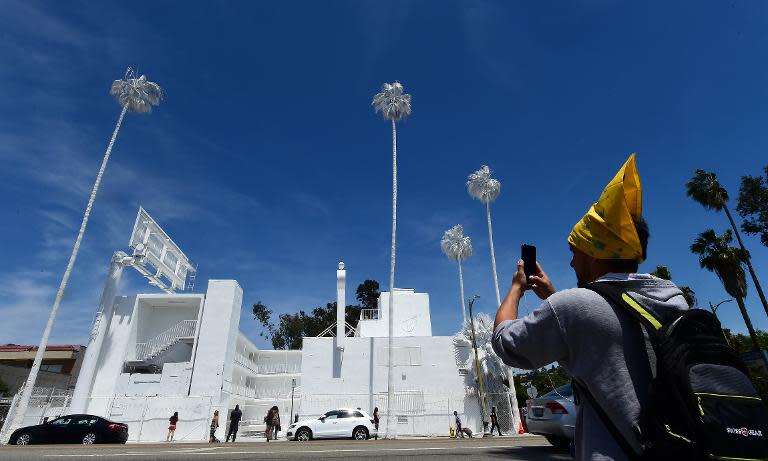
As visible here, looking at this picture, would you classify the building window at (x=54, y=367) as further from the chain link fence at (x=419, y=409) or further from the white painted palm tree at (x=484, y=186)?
the white painted palm tree at (x=484, y=186)

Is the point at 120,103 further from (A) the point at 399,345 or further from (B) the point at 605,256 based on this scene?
(B) the point at 605,256

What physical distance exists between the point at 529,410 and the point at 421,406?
1921 cm

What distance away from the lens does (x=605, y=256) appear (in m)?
1.69

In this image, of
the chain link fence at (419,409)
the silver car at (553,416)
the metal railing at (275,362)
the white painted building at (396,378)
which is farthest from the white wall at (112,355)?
the silver car at (553,416)

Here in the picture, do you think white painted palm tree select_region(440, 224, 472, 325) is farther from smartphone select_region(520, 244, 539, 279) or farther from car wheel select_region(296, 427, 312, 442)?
smartphone select_region(520, 244, 539, 279)

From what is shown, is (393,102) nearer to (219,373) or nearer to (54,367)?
(219,373)

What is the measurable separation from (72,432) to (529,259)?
23.1 metres

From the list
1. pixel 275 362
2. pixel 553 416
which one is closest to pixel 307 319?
pixel 275 362

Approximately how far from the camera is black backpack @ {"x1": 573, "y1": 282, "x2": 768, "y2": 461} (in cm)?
112

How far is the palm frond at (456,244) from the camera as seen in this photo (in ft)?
152

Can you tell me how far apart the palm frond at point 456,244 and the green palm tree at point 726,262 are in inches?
875

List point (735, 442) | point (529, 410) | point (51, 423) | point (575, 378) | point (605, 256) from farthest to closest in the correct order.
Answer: point (51, 423) → point (529, 410) → point (605, 256) → point (575, 378) → point (735, 442)

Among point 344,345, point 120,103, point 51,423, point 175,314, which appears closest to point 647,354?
point 51,423

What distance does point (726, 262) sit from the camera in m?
25.7
